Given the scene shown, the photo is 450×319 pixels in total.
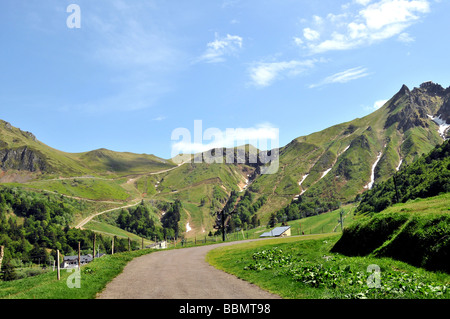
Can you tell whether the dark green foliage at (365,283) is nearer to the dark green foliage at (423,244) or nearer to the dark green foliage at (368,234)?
the dark green foliage at (423,244)

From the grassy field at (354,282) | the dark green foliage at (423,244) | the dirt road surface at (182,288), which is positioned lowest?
the dirt road surface at (182,288)

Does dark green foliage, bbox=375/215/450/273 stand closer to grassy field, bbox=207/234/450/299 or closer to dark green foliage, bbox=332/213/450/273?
dark green foliage, bbox=332/213/450/273

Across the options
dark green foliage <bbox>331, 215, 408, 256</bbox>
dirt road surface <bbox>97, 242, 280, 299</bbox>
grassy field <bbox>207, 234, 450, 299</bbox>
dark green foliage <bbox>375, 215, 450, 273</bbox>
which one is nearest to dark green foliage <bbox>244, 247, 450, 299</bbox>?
grassy field <bbox>207, 234, 450, 299</bbox>

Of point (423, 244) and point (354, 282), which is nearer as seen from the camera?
point (354, 282)

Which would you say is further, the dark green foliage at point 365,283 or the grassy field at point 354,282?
the grassy field at point 354,282

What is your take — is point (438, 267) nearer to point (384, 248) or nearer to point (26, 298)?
point (384, 248)

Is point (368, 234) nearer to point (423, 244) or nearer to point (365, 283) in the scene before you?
point (423, 244)

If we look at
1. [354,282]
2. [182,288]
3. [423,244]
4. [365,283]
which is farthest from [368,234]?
[182,288]

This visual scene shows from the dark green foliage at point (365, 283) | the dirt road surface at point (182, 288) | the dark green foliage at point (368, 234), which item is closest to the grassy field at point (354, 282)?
the dark green foliage at point (365, 283)

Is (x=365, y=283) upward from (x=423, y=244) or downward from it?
downward

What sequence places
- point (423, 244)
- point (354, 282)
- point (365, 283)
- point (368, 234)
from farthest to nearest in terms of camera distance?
point (368, 234) → point (423, 244) → point (354, 282) → point (365, 283)

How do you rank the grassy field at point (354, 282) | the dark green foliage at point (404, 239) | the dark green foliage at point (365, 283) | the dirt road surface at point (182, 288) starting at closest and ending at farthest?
1. the dark green foliage at point (365, 283)
2. the grassy field at point (354, 282)
3. the dirt road surface at point (182, 288)
4. the dark green foliage at point (404, 239)

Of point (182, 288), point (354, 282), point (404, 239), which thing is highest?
point (404, 239)
